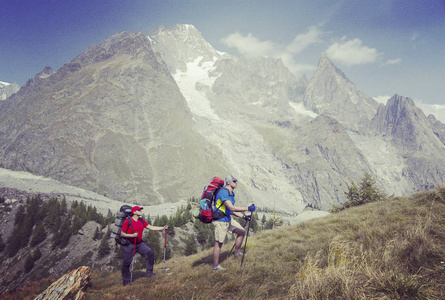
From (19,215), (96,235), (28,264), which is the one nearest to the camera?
(28,264)

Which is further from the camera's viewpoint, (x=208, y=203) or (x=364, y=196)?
(x=364, y=196)

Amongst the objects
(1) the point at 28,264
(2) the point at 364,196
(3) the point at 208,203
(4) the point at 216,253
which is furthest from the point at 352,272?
(1) the point at 28,264

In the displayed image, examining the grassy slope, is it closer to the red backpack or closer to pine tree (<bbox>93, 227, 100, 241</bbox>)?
the red backpack

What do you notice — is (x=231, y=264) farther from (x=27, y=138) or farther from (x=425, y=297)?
(x=27, y=138)

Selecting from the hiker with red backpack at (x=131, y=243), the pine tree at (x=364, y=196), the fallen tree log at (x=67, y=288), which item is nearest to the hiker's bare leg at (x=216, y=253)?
the hiker with red backpack at (x=131, y=243)

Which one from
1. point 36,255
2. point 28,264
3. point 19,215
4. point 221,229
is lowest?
point 28,264

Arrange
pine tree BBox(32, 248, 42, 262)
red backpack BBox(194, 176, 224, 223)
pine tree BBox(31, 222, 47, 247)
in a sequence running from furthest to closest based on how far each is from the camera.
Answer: pine tree BBox(31, 222, 47, 247) < pine tree BBox(32, 248, 42, 262) < red backpack BBox(194, 176, 224, 223)

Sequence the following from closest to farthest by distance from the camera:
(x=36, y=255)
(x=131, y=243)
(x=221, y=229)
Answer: (x=221, y=229), (x=131, y=243), (x=36, y=255)

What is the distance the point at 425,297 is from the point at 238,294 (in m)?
2.85

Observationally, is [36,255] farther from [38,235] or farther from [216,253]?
[216,253]

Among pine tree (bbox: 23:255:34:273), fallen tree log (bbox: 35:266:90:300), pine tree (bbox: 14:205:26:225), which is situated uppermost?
fallen tree log (bbox: 35:266:90:300)

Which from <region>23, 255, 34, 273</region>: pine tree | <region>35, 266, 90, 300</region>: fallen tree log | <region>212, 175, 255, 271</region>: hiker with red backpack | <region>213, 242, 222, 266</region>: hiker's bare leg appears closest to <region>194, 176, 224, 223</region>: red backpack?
<region>212, 175, 255, 271</region>: hiker with red backpack

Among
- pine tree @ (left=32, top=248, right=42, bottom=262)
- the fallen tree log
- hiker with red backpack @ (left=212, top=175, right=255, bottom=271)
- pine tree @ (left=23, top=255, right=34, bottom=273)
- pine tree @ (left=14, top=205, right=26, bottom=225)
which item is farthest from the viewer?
pine tree @ (left=14, top=205, right=26, bottom=225)

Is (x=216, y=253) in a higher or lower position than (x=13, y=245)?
higher
